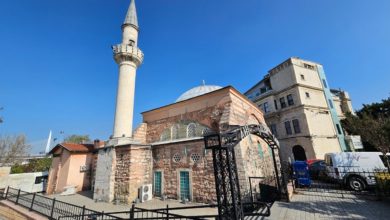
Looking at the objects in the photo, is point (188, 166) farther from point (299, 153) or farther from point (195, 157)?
point (299, 153)

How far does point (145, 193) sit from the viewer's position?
38.1 feet

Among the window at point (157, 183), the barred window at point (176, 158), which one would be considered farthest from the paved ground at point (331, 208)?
the window at point (157, 183)

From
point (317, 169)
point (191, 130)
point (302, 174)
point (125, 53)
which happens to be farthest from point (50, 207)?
point (317, 169)

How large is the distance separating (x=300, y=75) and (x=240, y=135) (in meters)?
21.9

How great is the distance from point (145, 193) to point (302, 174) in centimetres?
1106

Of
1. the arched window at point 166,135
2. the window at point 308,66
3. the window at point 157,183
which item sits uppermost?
the window at point 308,66

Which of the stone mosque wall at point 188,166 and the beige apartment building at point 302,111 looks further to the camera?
the beige apartment building at point 302,111

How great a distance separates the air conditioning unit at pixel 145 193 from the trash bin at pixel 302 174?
412 inches

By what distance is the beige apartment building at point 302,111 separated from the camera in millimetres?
21172

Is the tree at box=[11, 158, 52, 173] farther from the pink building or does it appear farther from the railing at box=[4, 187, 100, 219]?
the railing at box=[4, 187, 100, 219]

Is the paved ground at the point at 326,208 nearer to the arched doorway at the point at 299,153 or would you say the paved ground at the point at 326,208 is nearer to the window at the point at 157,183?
the window at the point at 157,183

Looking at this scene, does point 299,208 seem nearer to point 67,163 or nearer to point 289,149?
point 289,149

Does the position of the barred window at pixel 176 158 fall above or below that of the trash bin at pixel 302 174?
above

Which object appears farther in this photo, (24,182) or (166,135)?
(24,182)
